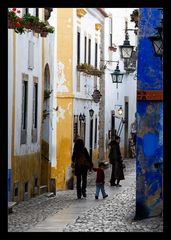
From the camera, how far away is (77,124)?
111 ft

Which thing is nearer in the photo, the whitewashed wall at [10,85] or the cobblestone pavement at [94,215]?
the cobblestone pavement at [94,215]

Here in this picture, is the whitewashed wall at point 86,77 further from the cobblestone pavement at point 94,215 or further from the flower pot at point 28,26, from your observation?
the flower pot at point 28,26

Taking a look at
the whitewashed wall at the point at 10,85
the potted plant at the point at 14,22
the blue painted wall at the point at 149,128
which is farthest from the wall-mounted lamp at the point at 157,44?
the whitewashed wall at the point at 10,85

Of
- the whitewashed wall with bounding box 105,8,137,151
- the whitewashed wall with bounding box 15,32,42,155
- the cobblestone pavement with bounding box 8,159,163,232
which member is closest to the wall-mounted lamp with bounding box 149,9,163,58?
the cobblestone pavement with bounding box 8,159,163,232

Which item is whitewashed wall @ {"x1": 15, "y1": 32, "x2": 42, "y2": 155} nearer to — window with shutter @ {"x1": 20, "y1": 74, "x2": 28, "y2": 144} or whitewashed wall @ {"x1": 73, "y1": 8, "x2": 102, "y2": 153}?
window with shutter @ {"x1": 20, "y1": 74, "x2": 28, "y2": 144}

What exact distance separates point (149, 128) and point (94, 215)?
82.6 inches

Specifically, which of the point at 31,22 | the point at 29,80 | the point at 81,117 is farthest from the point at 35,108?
the point at 81,117

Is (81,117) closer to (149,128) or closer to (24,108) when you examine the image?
(24,108)

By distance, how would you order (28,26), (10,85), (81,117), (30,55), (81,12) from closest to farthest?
1. (28,26)
2. (10,85)
3. (30,55)
4. (81,12)
5. (81,117)

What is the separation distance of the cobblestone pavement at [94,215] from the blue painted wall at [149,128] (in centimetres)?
43

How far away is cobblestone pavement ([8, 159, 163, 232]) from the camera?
48.1 feet

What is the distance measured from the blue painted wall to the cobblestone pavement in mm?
432

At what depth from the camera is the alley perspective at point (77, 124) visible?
635 inches
